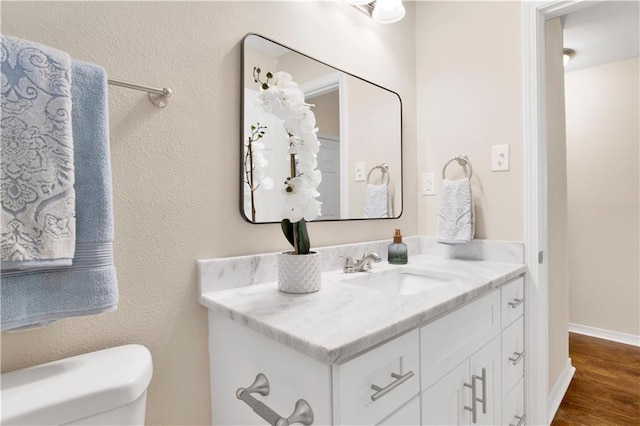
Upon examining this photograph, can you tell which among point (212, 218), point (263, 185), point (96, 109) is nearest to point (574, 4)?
point (263, 185)

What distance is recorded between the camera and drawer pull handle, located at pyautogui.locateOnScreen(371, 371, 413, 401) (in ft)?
2.26

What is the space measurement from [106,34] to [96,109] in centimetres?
26

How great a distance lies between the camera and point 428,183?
175cm

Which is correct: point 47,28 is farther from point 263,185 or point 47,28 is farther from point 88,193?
point 263,185

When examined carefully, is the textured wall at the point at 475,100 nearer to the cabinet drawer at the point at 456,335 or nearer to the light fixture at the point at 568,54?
the cabinet drawer at the point at 456,335

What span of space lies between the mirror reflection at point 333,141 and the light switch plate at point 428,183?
0.58 feet

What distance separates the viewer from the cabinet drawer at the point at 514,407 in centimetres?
125

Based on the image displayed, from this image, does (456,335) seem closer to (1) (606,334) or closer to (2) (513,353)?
(2) (513,353)

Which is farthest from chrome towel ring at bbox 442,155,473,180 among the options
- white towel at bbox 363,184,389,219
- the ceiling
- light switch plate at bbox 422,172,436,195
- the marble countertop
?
the ceiling

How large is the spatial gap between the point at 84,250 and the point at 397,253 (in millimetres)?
1123

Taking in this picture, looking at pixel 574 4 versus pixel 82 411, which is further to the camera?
pixel 574 4

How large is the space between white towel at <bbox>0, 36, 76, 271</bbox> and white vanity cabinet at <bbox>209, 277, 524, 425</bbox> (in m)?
0.42

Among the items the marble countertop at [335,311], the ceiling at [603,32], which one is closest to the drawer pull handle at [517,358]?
the marble countertop at [335,311]

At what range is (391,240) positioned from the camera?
1597 mm
